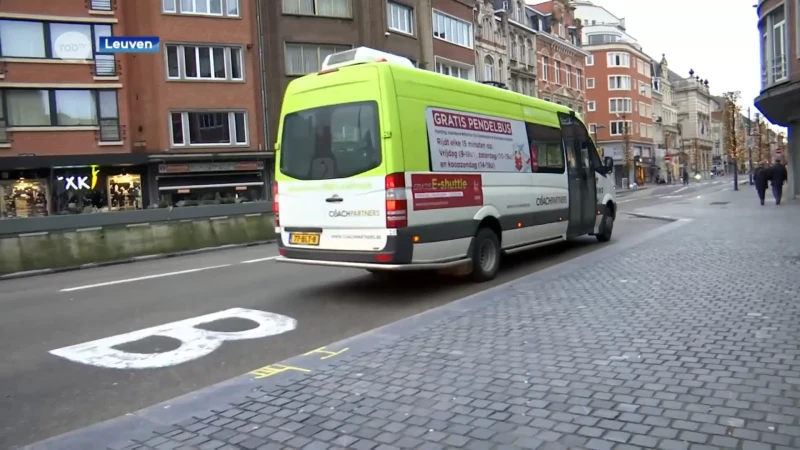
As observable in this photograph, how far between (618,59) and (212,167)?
65.7m

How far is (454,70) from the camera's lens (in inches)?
1635

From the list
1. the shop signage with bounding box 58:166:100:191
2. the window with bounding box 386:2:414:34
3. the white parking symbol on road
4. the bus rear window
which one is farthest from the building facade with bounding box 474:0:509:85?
the white parking symbol on road

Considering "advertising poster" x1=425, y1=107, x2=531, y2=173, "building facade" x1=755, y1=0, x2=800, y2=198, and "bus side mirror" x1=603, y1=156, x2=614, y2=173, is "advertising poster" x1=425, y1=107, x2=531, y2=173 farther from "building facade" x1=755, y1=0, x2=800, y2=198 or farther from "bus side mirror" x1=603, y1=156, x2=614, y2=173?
"building facade" x1=755, y1=0, x2=800, y2=198

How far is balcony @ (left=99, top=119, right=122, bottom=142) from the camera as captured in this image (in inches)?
1129

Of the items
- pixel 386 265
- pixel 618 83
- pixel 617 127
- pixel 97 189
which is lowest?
pixel 386 265

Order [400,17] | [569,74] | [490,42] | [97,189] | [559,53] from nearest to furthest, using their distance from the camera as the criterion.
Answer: [97,189]
[400,17]
[490,42]
[559,53]
[569,74]

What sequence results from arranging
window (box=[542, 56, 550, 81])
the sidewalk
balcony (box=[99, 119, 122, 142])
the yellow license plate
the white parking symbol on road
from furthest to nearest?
window (box=[542, 56, 550, 81]), balcony (box=[99, 119, 122, 142]), the yellow license plate, the white parking symbol on road, the sidewalk

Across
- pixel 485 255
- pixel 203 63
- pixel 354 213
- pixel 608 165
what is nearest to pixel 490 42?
pixel 203 63

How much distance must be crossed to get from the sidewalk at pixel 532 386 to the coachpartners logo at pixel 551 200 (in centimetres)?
390

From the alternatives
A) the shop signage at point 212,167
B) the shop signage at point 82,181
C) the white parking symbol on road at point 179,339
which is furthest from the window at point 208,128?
the white parking symbol on road at point 179,339

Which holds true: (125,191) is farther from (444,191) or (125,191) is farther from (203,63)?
(444,191)

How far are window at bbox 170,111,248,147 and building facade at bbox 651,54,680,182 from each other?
74.3 m

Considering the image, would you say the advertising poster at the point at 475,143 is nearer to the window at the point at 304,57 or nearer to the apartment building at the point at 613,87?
the window at the point at 304,57

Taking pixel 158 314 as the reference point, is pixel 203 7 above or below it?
above
